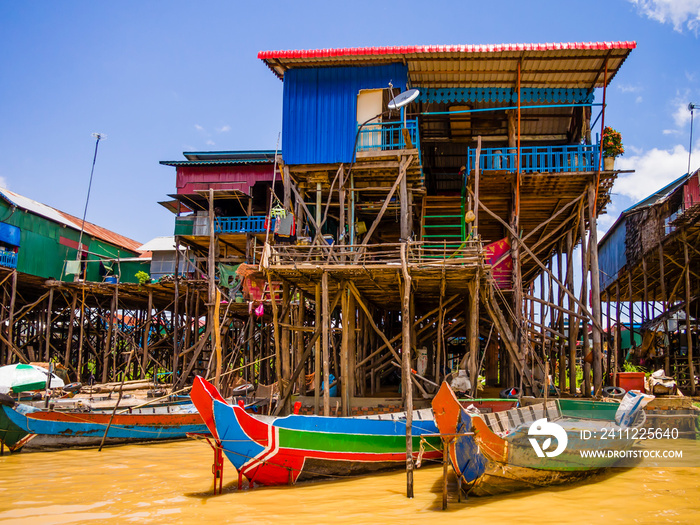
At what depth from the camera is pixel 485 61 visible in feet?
48.8

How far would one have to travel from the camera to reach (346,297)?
539 inches

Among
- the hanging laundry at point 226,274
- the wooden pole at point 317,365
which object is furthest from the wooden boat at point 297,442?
the hanging laundry at point 226,274

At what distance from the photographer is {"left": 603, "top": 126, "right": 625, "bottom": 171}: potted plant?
14828mm

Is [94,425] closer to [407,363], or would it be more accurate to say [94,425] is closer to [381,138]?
[407,363]

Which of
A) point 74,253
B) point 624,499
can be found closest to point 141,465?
point 624,499

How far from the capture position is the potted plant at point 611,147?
48.6 ft

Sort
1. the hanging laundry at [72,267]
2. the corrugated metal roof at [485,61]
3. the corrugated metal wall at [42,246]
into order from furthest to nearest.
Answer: the hanging laundry at [72,267] < the corrugated metal wall at [42,246] < the corrugated metal roof at [485,61]

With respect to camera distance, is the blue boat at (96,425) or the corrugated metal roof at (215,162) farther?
the corrugated metal roof at (215,162)

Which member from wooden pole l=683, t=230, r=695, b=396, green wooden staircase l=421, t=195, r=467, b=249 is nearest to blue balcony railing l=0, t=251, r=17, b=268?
green wooden staircase l=421, t=195, r=467, b=249

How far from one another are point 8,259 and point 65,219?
17.4 ft

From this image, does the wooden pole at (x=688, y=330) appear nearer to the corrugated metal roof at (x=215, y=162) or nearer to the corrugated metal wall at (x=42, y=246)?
the corrugated metal roof at (x=215, y=162)

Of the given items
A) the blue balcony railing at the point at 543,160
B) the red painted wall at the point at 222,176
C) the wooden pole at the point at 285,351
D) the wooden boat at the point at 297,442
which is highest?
the red painted wall at the point at 222,176

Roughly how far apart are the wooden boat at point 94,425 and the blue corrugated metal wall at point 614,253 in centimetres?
1817

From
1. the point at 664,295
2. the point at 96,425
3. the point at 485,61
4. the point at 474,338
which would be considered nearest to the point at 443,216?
the point at 485,61
